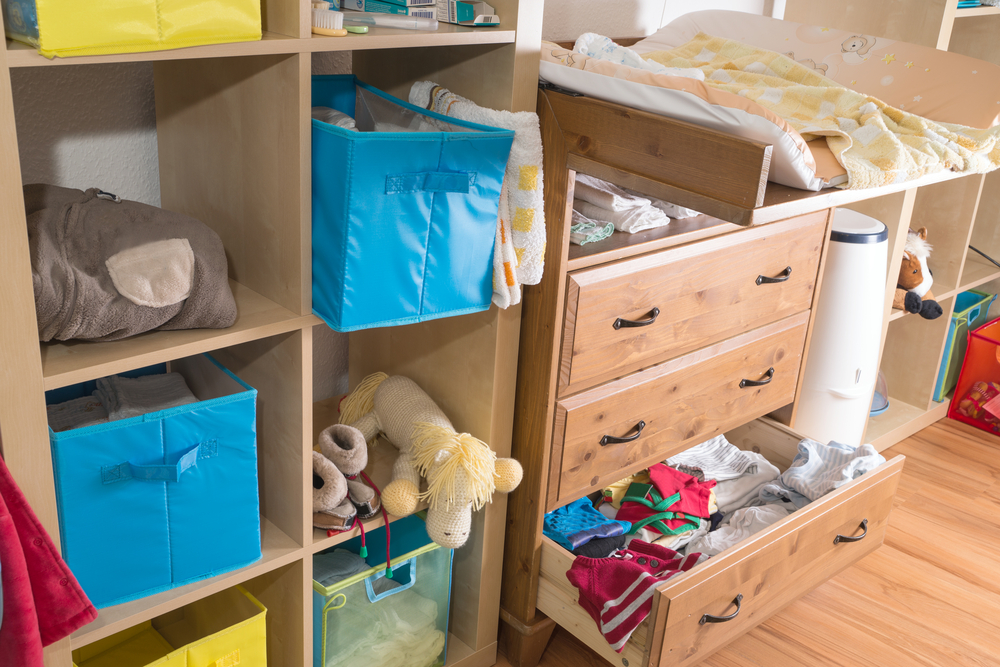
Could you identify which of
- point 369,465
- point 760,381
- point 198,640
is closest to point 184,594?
point 198,640

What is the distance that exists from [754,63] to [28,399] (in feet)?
4.52

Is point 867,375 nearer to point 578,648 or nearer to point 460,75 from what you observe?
point 578,648

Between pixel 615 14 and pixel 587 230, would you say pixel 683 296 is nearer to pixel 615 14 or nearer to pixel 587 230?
pixel 587 230

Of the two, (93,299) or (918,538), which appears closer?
(93,299)

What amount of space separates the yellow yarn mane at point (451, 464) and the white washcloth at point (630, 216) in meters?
0.44

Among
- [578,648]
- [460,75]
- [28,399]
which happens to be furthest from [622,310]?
[28,399]

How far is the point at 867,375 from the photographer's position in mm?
2127

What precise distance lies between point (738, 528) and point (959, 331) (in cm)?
142

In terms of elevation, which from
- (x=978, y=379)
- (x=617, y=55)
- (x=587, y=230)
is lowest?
(x=978, y=379)

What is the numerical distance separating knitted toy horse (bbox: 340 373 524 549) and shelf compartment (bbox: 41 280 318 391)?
1.07 ft

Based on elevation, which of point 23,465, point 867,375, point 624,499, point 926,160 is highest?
point 926,160

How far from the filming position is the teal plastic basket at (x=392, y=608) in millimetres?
1419

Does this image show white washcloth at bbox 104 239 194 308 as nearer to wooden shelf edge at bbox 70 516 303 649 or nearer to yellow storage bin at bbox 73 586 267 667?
wooden shelf edge at bbox 70 516 303 649

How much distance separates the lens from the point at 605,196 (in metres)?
1.49
